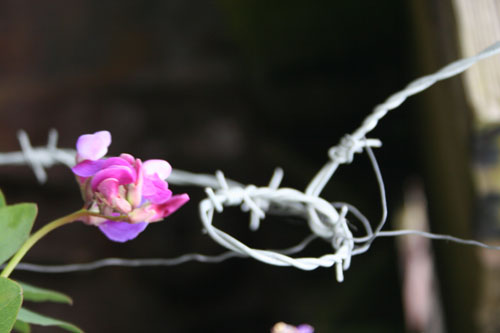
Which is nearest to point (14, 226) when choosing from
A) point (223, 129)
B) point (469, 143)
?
point (469, 143)

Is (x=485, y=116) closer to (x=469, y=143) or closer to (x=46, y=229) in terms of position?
(x=469, y=143)

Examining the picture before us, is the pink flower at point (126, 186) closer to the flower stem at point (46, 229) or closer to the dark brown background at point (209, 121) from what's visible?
the flower stem at point (46, 229)

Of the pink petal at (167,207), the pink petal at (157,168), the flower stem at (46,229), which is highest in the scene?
the pink petal at (157,168)

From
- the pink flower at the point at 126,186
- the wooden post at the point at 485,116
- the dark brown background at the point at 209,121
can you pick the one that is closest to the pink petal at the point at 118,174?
the pink flower at the point at 126,186

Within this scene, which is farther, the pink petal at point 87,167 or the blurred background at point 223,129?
the blurred background at point 223,129

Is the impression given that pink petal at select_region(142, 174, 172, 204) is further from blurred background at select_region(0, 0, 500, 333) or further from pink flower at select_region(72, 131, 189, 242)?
blurred background at select_region(0, 0, 500, 333)

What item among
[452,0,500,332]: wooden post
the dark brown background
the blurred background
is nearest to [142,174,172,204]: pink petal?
[452,0,500,332]: wooden post

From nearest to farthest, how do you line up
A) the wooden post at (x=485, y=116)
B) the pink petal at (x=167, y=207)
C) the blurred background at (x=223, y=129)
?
the pink petal at (x=167, y=207) → the wooden post at (x=485, y=116) → the blurred background at (x=223, y=129)
